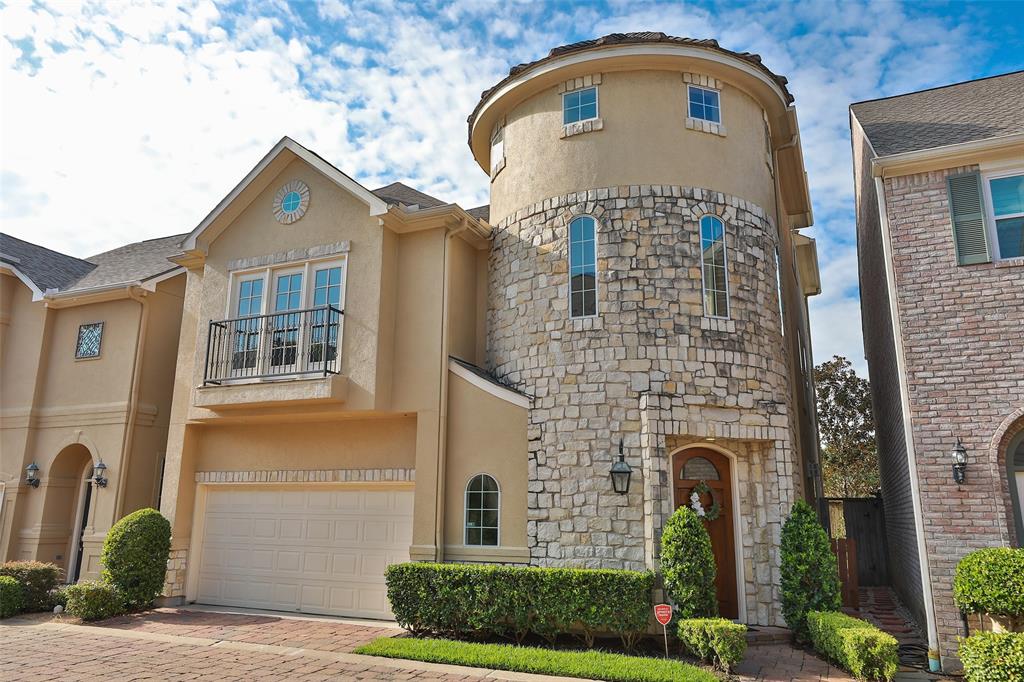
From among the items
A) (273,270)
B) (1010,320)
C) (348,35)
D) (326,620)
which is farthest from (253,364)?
(1010,320)

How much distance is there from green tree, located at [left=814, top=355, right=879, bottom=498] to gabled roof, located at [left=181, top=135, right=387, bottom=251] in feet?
72.7

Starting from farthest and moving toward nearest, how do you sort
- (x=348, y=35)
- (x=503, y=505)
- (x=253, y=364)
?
(x=253, y=364) → (x=503, y=505) → (x=348, y=35)

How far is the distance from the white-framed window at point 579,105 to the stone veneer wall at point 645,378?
1.48m

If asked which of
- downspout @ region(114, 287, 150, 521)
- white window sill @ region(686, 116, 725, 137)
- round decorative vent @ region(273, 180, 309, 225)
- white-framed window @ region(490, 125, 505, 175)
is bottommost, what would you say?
downspout @ region(114, 287, 150, 521)

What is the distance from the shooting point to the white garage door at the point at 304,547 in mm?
11922

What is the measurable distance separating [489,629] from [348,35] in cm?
884

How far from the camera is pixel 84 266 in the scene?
1889 cm

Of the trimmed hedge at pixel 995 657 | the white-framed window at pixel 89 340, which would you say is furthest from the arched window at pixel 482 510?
the white-framed window at pixel 89 340

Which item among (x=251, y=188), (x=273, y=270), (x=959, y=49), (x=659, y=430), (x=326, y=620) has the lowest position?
(x=326, y=620)

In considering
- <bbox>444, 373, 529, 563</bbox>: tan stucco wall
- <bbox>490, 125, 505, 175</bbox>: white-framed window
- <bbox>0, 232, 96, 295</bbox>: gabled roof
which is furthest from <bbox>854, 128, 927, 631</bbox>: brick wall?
<bbox>0, 232, 96, 295</bbox>: gabled roof

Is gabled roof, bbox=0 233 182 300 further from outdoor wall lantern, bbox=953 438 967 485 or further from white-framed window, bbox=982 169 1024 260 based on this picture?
white-framed window, bbox=982 169 1024 260

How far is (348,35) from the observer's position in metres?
10.2

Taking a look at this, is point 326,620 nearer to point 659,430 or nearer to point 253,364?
point 253,364

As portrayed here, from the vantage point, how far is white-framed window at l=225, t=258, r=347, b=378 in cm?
1224
